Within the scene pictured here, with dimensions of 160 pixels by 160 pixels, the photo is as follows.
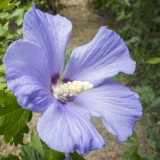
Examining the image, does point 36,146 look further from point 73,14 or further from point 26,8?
point 73,14

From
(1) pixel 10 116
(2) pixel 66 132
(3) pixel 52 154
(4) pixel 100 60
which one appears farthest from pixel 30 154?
(4) pixel 100 60

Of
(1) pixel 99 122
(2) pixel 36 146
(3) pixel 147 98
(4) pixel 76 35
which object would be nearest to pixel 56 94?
(2) pixel 36 146

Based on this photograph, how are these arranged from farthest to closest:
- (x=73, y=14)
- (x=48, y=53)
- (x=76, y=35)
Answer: (x=73, y=14) < (x=76, y=35) < (x=48, y=53)

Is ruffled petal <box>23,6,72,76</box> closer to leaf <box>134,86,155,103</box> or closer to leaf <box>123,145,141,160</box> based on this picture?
leaf <box>123,145,141,160</box>

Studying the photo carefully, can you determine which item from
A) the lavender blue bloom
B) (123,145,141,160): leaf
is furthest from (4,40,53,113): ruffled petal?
(123,145,141,160): leaf

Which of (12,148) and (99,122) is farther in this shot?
(99,122)

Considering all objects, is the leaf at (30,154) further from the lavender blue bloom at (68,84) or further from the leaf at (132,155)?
the leaf at (132,155)

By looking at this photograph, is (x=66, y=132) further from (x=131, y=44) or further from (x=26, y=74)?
(x=131, y=44)
